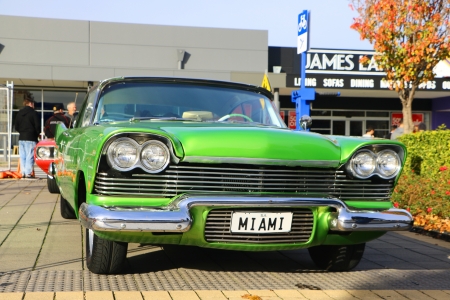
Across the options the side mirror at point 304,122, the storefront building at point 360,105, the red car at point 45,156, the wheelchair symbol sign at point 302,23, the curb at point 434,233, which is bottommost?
the curb at point 434,233

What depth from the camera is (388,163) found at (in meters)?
4.79

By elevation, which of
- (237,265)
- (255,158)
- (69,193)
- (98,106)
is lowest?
(237,265)

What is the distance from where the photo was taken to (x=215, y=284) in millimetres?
4656

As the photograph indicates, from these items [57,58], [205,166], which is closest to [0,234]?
[205,166]

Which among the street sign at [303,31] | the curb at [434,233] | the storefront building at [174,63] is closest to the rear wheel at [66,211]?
the curb at [434,233]

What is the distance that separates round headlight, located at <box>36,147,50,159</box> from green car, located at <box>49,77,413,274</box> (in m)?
5.72

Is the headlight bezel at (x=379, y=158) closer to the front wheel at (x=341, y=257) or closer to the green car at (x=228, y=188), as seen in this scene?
the green car at (x=228, y=188)

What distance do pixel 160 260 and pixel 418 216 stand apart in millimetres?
4076

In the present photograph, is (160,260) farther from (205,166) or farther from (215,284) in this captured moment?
(205,166)

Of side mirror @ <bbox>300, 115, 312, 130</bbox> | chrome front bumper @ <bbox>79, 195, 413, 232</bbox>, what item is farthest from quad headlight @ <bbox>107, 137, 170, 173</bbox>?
side mirror @ <bbox>300, 115, 312, 130</bbox>

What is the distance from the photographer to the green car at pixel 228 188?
4238 millimetres

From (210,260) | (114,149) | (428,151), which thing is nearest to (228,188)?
(114,149)

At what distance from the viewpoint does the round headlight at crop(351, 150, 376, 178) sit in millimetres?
4684

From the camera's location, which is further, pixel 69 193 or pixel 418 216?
pixel 418 216
